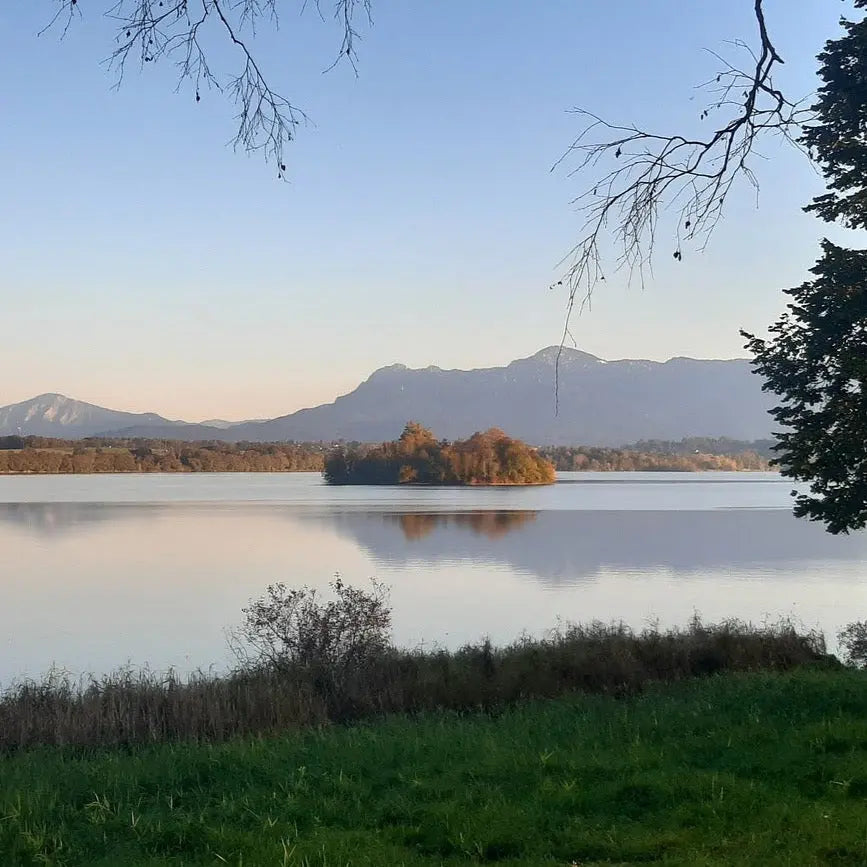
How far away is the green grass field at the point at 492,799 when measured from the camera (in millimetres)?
4242

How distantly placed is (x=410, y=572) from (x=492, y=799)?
2590 centimetres

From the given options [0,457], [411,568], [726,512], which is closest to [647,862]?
[411,568]

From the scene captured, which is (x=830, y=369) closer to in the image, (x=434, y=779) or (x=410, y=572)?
(x=434, y=779)

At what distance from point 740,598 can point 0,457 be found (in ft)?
466

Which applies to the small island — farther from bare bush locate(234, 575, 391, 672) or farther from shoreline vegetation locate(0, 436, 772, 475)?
bare bush locate(234, 575, 391, 672)

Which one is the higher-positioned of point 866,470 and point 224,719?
point 866,470

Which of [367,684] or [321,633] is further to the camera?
[321,633]

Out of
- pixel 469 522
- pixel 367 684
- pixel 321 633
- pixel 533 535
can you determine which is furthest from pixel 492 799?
pixel 469 522

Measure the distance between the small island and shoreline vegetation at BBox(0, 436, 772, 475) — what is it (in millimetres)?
20602

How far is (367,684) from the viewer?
1324 centimetres

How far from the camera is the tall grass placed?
10.9 m

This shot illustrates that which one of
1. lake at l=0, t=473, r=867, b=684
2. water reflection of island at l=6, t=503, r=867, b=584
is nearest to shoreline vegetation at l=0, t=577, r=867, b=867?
lake at l=0, t=473, r=867, b=684

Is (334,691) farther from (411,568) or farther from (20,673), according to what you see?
(411,568)

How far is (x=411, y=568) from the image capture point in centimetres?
3195
